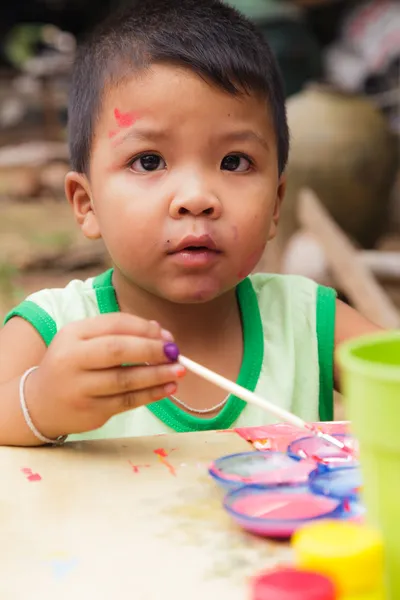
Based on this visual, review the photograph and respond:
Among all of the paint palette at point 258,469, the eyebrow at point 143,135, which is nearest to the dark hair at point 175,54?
the eyebrow at point 143,135

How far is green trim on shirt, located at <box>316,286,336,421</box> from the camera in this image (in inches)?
60.2

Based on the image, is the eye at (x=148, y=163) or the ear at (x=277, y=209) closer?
the eye at (x=148, y=163)

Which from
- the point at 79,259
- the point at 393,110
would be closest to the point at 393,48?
the point at 393,110

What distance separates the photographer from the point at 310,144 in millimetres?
4371

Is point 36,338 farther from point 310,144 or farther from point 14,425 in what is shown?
point 310,144

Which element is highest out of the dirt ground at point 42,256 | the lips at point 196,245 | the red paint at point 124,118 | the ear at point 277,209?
the red paint at point 124,118

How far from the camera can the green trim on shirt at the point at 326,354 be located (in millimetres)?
1530

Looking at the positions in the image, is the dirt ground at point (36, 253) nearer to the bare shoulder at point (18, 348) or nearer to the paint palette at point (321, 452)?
the bare shoulder at point (18, 348)

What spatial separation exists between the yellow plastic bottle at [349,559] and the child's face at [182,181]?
740 mm

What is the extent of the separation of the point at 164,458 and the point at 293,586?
1.54ft

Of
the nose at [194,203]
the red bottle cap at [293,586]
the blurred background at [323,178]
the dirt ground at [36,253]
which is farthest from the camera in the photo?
the dirt ground at [36,253]

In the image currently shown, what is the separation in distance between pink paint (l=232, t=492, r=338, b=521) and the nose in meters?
0.52

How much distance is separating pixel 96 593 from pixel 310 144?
3.90 meters

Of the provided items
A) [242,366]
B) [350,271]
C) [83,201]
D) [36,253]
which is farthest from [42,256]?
[242,366]
